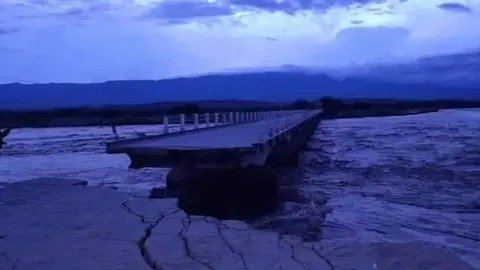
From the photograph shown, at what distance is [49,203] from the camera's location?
12180mm

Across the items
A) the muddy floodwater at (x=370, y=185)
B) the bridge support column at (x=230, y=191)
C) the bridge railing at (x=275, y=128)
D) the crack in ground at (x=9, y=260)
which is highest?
the bridge railing at (x=275, y=128)

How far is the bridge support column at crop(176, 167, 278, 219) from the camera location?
13.8 meters

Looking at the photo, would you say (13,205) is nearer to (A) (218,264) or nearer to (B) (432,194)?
(A) (218,264)

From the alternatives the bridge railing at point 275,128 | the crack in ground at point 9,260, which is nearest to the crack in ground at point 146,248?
the crack in ground at point 9,260

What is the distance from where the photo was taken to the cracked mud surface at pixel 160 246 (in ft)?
26.1

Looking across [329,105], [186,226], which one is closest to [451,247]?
[186,226]

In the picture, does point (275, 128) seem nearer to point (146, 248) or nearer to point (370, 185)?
point (370, 185)

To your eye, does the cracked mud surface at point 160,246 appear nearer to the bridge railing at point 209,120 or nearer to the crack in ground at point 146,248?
the crack in ground at point 146,248

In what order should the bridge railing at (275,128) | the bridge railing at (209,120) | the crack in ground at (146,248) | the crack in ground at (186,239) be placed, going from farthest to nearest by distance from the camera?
the bridge railing at (209,120) < the bridge railing at (275,128) < the crack in ground at (186,239) < the crack in ground at (146,248)

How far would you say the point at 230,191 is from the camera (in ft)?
46.8

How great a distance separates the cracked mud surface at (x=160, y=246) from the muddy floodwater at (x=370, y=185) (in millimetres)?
1881

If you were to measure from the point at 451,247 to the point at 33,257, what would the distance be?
6.60 meters

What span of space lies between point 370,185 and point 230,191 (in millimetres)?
7237

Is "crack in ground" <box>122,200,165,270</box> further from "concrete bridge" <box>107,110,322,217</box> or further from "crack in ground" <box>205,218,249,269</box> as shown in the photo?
"concrete bridge" <box>107,110,322,217</box>
